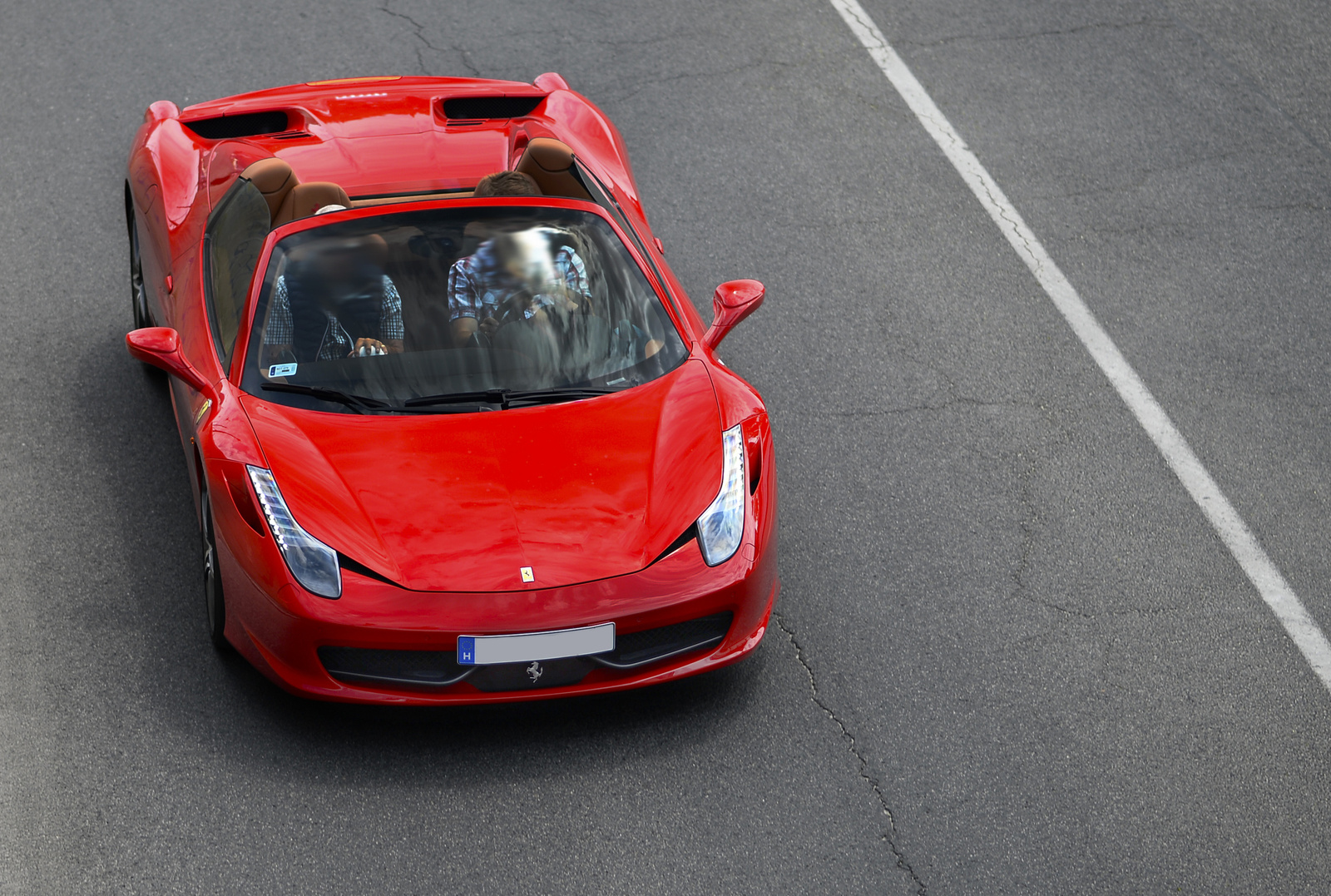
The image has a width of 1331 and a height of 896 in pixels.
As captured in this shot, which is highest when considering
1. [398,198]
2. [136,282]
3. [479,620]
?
[398,198]

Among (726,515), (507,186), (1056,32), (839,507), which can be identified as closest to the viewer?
(726,515)

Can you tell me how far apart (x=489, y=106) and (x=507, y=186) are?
3.71 ft

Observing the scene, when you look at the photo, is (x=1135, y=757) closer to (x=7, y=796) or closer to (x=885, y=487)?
(x=885, y=487)

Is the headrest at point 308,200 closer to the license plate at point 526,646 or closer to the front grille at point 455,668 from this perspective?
the front grille at point 455,668

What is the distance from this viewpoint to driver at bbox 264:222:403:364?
4.90 meters

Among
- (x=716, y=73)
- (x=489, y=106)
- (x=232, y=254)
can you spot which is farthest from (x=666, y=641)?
(x=716, y=73)

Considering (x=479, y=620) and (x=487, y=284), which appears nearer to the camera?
(x=479, y=620)

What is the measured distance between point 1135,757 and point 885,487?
162 cm

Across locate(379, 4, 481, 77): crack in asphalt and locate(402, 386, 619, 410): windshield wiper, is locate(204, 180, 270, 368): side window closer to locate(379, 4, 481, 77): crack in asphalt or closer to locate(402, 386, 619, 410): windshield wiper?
locate(402, 386, 619, 410): windshield wiper

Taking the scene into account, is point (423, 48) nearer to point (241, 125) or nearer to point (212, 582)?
point (241, 125)

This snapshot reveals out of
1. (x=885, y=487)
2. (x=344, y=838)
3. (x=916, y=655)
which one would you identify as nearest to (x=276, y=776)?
(x=344, y=838)

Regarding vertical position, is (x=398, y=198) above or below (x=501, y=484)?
above

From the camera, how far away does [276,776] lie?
14.7ft

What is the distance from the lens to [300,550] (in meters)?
4.35
